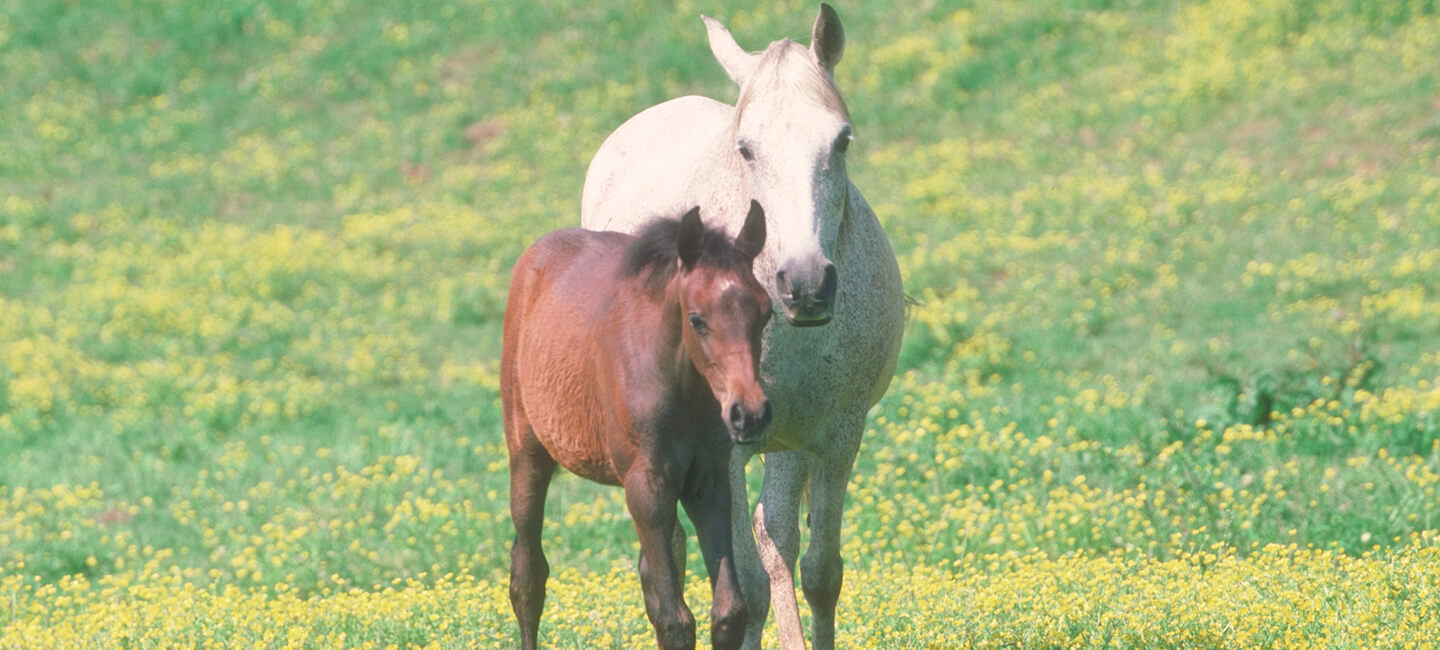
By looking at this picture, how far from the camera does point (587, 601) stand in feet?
23.7

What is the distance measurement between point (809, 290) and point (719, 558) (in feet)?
2.94

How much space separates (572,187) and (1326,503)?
502 inches

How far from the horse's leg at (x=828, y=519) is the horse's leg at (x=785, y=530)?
9 centimetres

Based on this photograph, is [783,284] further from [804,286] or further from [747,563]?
→ [747,563]

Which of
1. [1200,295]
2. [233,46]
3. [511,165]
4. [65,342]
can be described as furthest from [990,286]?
[233,46]

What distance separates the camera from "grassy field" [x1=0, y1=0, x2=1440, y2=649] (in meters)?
7.38

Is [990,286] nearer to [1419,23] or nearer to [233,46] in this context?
[1419,23]

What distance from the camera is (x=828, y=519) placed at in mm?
5676

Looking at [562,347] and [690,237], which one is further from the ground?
[690,237]

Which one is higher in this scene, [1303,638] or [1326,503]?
[1303,638]

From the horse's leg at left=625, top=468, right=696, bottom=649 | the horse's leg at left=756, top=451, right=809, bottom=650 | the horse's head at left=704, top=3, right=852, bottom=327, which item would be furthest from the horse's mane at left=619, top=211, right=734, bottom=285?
the horse's leg at left=756, top=451, right=809, bottom=650

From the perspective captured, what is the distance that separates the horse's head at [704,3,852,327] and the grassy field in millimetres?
2111

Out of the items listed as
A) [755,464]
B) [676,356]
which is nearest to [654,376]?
[676,356]

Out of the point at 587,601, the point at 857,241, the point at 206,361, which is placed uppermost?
the point at 857,241
